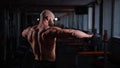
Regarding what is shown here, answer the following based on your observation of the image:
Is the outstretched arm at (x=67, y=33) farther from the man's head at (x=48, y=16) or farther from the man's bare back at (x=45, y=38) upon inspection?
the man's head at (x=48, y=16)

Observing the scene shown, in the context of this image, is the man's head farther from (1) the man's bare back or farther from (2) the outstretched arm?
(2) the outstretched arm

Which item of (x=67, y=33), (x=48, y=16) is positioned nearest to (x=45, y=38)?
(x=48, y=16)

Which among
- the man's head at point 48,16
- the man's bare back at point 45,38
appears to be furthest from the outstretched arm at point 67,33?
the man's head at point 48,16

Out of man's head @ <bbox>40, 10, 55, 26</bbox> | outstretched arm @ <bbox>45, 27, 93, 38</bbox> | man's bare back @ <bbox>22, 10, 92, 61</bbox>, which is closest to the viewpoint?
outstretched arm @ <bbox>45, 27, 93, 38</bbox>

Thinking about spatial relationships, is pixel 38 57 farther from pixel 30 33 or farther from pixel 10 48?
pixel 10 48

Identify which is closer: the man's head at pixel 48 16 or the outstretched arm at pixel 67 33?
the outstretched arm at pixel 67 33

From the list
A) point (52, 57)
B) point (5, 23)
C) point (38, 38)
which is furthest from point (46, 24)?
point (5, 23)

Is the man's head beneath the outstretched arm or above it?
above

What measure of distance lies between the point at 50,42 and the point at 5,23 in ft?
29.0

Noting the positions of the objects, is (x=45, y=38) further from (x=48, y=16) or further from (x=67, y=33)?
(x=67, y=33)

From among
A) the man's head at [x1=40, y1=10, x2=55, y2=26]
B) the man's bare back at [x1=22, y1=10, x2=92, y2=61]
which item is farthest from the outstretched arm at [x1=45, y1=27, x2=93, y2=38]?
the man's head at [x1=40, y1=10, x2=55, y2=26]

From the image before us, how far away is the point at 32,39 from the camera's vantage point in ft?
12.6

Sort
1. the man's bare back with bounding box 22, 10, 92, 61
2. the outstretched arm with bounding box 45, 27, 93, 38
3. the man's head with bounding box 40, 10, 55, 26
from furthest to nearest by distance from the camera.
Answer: the man's head with bounding box 40, 10, 55, 26 → the man's bare back with bounding box 22, 10, 92, 61 → the outstretched arm with bounding box 45, 27, 93, 38

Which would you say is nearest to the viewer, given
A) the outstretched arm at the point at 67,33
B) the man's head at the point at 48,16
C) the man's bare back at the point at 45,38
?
the outstretched arm at the point at 67,33
